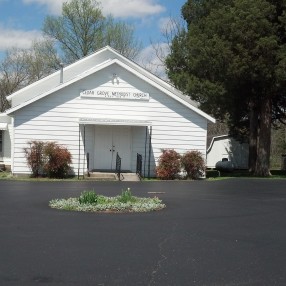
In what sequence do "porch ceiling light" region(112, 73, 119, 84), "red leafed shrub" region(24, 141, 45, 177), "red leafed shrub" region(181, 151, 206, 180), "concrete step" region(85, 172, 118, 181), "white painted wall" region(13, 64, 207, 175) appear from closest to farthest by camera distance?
"concrete step" region(85, 172, 118, 181), "red leafed shrub" region(24, 141, 45, 177), "white painted wall" region(13, 64, 207, 175), "red leafed shrub" region(181, 151, 206, 180), "porch ceiling light" region(112, 73, 119, 84)

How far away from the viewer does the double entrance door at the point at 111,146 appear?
26266 millimetres

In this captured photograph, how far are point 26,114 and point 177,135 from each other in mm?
7569

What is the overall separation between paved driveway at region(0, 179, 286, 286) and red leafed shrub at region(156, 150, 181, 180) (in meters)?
11.0

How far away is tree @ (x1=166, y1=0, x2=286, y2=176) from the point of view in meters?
26.5

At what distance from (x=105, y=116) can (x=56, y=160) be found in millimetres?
3428

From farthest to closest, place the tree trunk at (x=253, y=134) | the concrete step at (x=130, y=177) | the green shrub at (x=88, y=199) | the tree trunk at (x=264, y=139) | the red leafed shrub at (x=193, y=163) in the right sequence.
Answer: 1. the tree trunk at (x=253, y=134)
2. the tree trunk at (x=264, y=139)
3. the red leafed shrub at (x=193, y=163)
4. the concrete step at (x=130, y=177)
5. the green shrub at (x=88, y=199)

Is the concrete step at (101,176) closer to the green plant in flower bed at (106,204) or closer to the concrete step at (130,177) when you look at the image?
the concrete step at (130,177)

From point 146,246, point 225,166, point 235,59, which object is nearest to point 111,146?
point 235,59

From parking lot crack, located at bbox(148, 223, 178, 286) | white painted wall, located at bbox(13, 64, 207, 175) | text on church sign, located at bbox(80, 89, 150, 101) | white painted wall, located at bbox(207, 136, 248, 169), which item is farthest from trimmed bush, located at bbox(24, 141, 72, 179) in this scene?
white painted wall, located at bbox(207, 136, 248, 169)

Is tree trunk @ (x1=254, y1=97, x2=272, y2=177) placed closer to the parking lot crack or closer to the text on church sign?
the text on church sign

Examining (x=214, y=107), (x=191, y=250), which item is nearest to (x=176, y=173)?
(x=214, y=107)

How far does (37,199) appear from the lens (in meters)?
14.9

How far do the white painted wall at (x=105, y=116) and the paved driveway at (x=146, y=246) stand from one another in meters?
11.1

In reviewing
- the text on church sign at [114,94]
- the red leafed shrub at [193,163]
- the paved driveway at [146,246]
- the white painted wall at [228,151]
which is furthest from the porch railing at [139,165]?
the white painted wall at [228,151]
